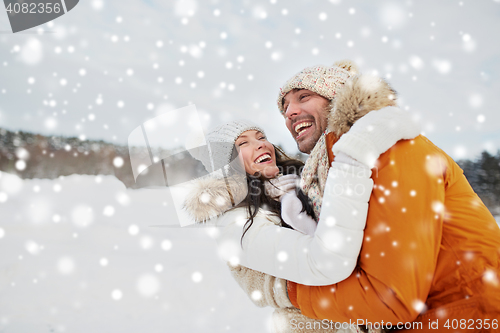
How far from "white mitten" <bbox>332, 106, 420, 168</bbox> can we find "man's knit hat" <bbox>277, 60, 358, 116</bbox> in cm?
67

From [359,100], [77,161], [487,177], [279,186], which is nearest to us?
[359,100]

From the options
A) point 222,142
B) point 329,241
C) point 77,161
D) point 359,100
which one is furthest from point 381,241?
point 77,161

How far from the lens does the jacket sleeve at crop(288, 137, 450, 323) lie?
103 cm

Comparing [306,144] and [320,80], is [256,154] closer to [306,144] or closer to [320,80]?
[306,144]

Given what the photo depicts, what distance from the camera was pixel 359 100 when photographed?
4.17 feet

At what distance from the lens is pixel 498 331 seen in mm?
1015

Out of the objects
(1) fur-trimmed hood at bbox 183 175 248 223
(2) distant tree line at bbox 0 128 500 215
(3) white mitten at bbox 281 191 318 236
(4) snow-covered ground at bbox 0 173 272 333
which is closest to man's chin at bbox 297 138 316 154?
(3) white mitten at bbox 281 191 318 236

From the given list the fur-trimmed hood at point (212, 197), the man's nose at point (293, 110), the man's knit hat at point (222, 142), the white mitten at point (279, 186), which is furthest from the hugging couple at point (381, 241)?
the man's knit hat at point (222, 142)

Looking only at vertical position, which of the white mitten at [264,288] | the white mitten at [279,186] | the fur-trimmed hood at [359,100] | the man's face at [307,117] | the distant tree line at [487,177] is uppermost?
the fur-trimmed hood at [359,100]

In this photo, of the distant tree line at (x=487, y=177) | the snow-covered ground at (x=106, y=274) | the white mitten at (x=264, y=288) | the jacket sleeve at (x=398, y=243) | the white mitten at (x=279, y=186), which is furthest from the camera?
the distant tree line at (x=487, y=177)

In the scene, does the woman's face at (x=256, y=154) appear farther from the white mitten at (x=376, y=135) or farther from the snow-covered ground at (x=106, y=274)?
the snow-covered ground at (x=106, y=274)

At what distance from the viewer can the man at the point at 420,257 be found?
3.40 feet

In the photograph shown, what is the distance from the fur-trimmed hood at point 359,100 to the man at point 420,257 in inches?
1.2

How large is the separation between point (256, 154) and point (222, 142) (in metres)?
0.30
